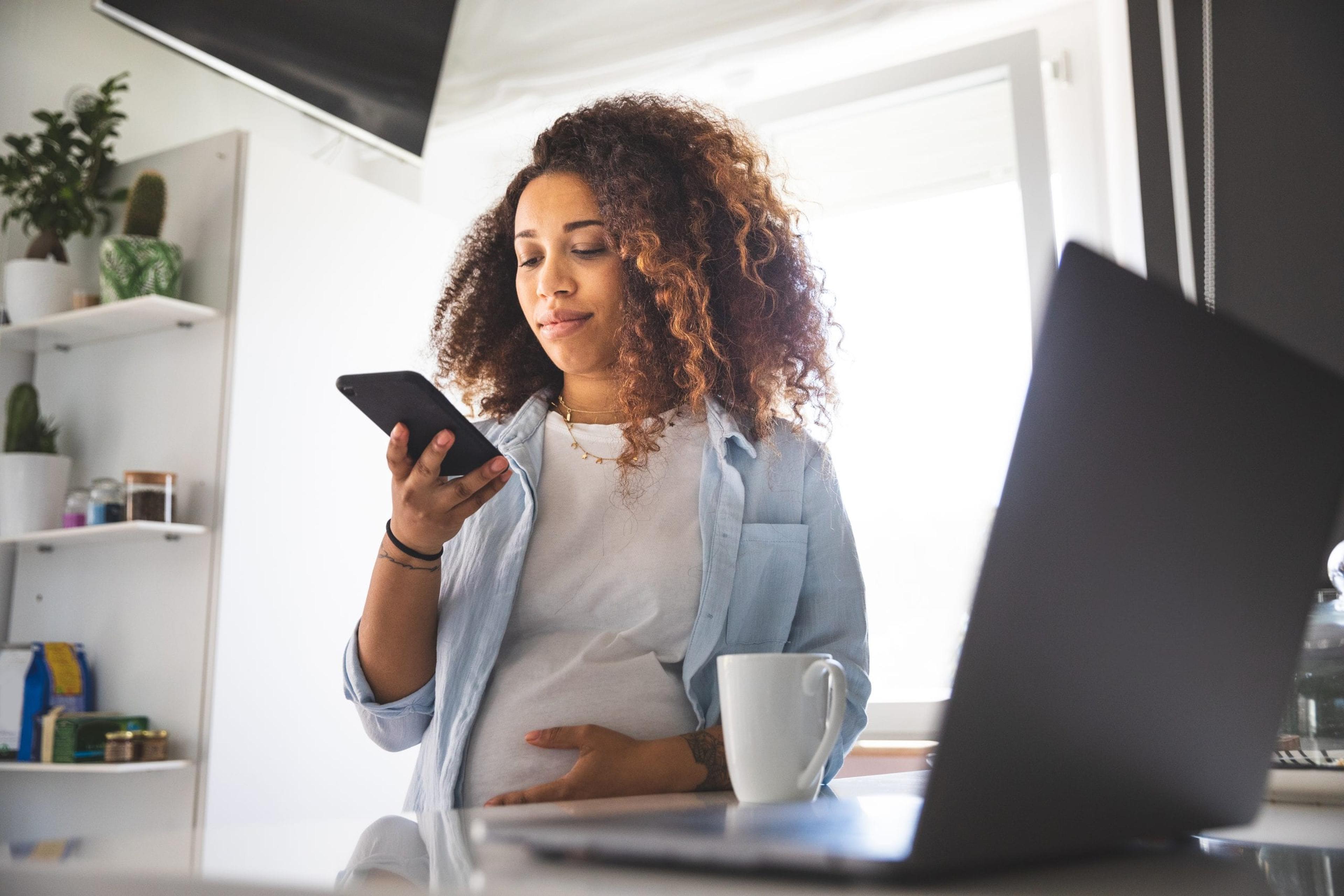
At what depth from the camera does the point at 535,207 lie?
4.42 feet

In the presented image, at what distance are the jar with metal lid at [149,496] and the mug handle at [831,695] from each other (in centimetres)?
183

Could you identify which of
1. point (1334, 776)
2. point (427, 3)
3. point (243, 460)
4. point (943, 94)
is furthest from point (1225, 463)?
point (427, 3)

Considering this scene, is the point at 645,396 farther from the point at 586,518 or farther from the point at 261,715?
the point at 261,715

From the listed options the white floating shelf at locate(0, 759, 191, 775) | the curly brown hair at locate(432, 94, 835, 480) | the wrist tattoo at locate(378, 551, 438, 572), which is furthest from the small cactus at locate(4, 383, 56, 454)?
the wrist tattoo at locate(378, 551, 438, 572)

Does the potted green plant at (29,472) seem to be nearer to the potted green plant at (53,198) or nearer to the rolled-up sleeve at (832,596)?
the potted green plant at (53,198)

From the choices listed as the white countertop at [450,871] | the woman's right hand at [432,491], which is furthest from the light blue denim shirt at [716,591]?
the white countertop at [450,871]

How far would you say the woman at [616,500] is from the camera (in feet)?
3.43

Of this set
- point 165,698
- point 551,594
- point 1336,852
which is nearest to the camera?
point 1336,852

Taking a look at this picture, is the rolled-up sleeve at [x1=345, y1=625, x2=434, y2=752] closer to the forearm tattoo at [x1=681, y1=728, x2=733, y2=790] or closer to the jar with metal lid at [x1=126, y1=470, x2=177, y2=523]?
the forearm tattoo at [x1=681, y1=728, x2=733, y2=790]

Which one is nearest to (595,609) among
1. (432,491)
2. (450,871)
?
(432,491)

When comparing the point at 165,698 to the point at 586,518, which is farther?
the point at 165,698

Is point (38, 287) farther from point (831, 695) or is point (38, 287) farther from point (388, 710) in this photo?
point (831, 695)

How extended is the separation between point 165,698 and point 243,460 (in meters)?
0.51

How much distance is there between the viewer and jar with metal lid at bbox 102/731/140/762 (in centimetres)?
205
